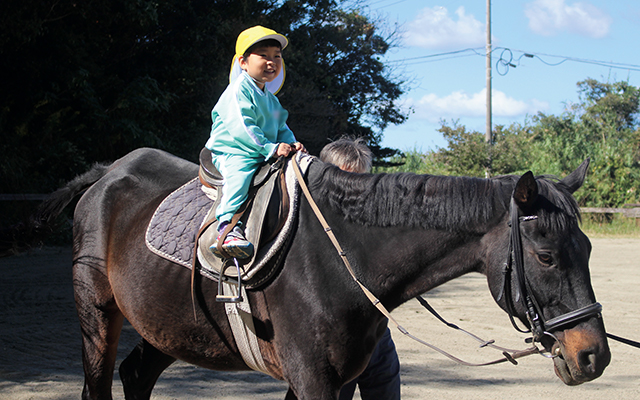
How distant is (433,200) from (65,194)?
259 centimetres

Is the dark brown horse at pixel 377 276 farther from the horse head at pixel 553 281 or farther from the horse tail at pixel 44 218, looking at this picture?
the horse tail at pixel 44 218

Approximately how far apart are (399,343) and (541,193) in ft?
13.7

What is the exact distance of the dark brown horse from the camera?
198 centimetres

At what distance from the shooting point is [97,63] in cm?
1424

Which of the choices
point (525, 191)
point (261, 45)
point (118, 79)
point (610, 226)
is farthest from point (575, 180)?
point (610, 226)

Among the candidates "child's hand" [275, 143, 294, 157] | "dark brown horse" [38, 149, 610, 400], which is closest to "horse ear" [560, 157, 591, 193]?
"dark brown horse" [38, 149, 610, 400]

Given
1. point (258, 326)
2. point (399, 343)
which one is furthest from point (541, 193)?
point (399, 343)

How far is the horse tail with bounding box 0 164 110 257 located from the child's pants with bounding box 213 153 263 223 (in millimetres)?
1502

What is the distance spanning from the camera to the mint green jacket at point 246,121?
8.00 feet

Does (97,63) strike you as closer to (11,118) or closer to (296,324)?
(11,118)

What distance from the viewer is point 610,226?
2100cm

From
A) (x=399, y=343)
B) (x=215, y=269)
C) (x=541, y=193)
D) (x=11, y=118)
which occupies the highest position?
(x=11, y=118)

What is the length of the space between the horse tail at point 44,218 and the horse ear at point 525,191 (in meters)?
2.67

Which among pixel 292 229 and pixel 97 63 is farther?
pixel 97 63
